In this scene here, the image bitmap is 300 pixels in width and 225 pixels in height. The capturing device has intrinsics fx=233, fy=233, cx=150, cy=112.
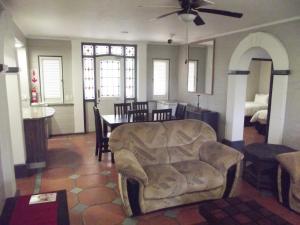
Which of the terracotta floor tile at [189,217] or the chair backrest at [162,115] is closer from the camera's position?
the terracotta floor tile at [189,217]

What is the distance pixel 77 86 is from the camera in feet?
20.7

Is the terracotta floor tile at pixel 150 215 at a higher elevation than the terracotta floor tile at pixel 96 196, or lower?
lower

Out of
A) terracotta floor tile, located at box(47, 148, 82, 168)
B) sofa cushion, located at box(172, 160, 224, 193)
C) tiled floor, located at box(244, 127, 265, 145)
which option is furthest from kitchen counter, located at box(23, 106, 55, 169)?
tiled floor, located at box(244, 127, 265, 145)

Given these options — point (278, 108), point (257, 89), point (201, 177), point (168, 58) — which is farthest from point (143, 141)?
point (257, 89)

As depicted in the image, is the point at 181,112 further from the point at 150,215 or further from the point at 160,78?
the point at 150,215

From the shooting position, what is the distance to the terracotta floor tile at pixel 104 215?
A: 105 inches

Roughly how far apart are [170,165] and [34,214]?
1.72 meters

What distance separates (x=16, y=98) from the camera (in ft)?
11.4

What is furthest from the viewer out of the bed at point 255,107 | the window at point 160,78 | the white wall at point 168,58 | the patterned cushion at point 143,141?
the bed at point 255,107

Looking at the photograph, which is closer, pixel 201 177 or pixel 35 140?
pixel 201 177

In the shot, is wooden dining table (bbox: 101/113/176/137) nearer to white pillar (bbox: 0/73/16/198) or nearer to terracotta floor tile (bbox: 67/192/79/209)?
terracotta floor tile (bbox: 67/192/79/209)

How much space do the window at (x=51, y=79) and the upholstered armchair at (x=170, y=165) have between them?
3.78 m

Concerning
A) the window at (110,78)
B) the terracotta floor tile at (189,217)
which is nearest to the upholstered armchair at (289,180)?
the terracotta floor tile at (189,217)

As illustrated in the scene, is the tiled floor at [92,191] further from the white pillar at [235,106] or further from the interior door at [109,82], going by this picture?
the interior door at [109,82]
